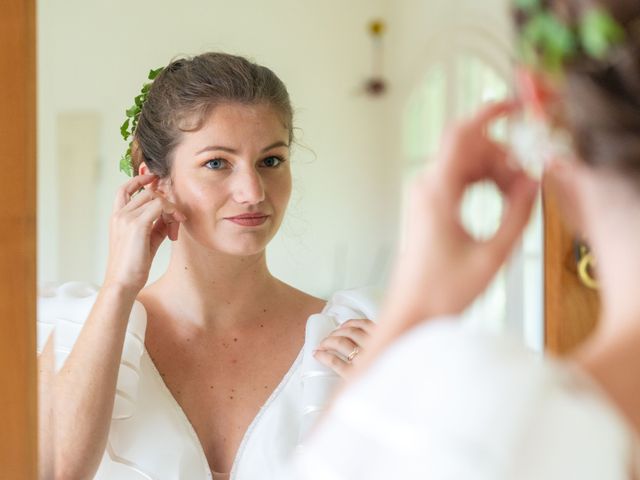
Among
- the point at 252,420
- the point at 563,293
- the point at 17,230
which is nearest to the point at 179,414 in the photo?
the point at 252,420

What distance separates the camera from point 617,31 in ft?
1.31

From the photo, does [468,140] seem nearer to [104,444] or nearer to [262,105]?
[262,105]

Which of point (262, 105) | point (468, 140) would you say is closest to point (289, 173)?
point (262, 105)

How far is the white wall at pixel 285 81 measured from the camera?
2.91 ft

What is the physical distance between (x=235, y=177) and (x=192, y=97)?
0.10 m

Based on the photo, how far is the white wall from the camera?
0.89 meters

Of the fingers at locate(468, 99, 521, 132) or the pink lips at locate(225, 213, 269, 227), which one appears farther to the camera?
the pink lips at locate(225, 213, 269, 227)

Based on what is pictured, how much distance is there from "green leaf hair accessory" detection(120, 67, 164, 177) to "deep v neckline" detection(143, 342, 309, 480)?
212mm

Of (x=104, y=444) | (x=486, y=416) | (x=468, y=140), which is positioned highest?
(x=468, y=140)

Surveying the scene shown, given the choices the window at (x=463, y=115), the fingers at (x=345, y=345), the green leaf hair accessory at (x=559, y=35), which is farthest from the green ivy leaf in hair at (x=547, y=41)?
the fingers at (x=345, y=345)

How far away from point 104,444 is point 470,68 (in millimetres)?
545

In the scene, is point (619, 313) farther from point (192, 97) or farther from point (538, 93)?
point (192, 97)

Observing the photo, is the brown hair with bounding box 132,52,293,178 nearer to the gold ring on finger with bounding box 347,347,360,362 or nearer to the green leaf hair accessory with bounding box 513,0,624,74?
the gold ring on finger with bounding box 347,347,360,362

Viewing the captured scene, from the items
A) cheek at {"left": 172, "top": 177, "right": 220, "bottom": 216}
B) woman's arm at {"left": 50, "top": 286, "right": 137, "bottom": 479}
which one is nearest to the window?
cheek at {"left": 172, "top": 177, "right": 220, "bottom": 216}
